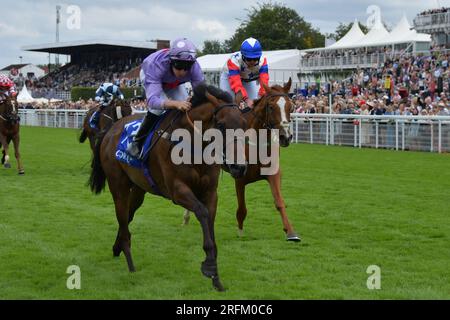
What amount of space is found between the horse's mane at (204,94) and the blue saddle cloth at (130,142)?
A: 456 mm

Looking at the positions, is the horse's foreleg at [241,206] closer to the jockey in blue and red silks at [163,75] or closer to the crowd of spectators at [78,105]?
the jockey in blue and red silks at [163,75]

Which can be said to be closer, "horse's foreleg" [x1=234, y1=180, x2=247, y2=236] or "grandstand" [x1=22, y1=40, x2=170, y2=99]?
"horse's foreleg" [x1=234, y1=180, x2=247, y2=236]

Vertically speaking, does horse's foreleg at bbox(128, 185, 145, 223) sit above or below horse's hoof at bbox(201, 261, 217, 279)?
above

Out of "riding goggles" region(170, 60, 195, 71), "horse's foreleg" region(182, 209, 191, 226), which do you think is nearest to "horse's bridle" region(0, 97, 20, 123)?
"horse's foreleg" region(182, 209, 191, 226)

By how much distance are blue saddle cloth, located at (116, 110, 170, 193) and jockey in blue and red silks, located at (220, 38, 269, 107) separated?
4.91ft

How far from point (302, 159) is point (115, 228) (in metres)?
10.1

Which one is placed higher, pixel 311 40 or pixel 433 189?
pixel 311 40

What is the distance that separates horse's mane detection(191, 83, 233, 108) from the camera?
5.89 metres

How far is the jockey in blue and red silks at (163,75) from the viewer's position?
20.9 feet

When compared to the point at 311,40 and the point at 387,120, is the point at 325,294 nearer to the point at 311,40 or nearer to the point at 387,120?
the point at 387,120

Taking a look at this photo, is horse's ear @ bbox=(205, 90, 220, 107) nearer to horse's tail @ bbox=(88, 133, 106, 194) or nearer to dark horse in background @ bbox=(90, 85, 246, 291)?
dark horse in background @ bbox=(90, 85, 246, 291)

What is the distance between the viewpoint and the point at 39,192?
12.2 metres
